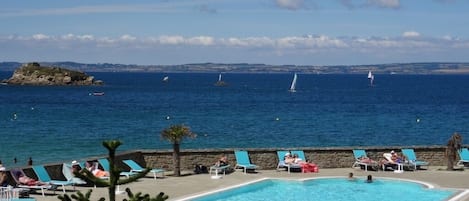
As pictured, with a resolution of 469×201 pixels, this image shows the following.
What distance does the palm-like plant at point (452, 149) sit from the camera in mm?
24969

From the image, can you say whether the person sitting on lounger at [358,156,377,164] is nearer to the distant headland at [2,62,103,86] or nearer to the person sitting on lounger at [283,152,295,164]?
the person sitting on lounger at [283,152,295,164]

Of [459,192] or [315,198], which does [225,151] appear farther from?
[459,192]

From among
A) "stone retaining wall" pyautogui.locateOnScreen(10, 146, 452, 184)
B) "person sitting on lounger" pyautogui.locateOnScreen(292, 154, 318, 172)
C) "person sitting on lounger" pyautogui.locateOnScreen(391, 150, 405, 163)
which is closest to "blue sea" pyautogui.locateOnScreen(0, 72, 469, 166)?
"stone retaining wall" pyautogui.locateOnScreen(10, 146, 452, 184)

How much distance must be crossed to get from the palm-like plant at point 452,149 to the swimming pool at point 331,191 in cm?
301

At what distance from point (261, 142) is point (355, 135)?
9.67m

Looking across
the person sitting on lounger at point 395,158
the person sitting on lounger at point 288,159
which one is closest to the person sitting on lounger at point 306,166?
the person sitting on lounger at point 288,159

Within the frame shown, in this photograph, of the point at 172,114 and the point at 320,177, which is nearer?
the point at 320,177

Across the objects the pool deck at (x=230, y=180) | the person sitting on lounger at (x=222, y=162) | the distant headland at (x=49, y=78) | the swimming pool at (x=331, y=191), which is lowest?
the swimming pool at (x=331, y=191)

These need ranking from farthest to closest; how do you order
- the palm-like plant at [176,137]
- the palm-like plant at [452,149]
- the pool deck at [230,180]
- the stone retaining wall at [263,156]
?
the palm-like plant at [452,149], the stone retaining wall at [263,156], the palm-like plant at [176,137], the pool deck at [230,180]

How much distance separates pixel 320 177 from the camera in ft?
77.6

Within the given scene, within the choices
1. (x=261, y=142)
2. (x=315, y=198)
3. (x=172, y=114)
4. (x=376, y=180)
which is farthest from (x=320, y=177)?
(x=172, y=114)

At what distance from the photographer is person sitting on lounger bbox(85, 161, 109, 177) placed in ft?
68.1

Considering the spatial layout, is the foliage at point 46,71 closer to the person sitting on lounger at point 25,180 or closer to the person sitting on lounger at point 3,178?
the person sitting on lounger at point 25,180

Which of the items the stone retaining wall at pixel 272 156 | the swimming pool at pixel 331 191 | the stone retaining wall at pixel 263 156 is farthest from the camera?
the stone retaining wall at pixel 272 156
